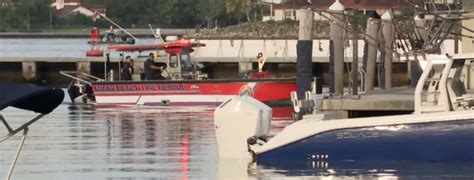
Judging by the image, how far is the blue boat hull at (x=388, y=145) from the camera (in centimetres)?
2544

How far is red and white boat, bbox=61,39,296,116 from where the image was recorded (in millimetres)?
46656

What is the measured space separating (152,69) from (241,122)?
20.4 m

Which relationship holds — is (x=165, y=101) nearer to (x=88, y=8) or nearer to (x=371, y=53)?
(x=371, y=53)

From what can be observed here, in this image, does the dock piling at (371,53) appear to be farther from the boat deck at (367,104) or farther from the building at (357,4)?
the boat deck at (367,104)

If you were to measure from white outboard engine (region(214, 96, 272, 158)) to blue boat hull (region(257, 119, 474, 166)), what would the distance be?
1.54 ft

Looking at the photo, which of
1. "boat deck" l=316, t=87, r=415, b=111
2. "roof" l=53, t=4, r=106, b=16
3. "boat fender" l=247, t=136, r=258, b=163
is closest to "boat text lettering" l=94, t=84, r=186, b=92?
"boat deck" l=316, t=87, r=415, b=111

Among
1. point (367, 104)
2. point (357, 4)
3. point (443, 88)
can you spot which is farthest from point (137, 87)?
point (443, 88)

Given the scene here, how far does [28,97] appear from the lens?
1828 centimetres

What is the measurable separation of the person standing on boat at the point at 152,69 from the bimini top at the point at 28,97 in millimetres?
28249

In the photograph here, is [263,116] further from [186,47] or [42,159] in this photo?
[186,47]

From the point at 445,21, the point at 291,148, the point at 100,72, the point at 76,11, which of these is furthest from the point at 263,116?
the point at 76,11

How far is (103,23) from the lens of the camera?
173000mm

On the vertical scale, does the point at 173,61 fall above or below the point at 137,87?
above

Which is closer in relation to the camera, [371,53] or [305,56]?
[305,56]
